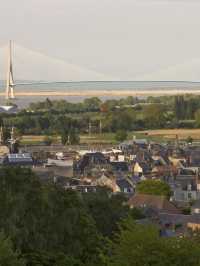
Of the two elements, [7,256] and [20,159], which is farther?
[20,159]

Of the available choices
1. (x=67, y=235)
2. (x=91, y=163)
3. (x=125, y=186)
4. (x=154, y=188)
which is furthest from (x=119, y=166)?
(x=67, y=235)

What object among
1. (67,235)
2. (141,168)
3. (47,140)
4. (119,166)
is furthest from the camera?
(47,140)

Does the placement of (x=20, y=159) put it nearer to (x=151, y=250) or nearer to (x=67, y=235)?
(x=67, y=235)

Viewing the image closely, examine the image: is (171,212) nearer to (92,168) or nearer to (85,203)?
(85,203)

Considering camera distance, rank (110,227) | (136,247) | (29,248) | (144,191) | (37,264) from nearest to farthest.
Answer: (136,247), (37,264), (29,248), (110,227), (144,191)

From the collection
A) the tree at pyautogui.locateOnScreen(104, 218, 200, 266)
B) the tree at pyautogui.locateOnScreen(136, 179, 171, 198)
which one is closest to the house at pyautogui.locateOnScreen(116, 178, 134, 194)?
the tree at pyautogui.locateOnScreen(136, 179, 171, 198)

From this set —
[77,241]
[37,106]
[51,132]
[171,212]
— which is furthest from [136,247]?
[37,106]
